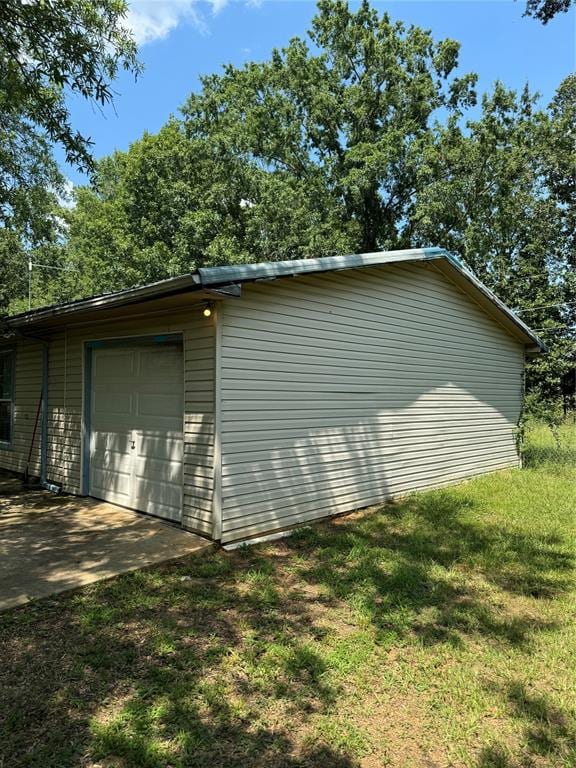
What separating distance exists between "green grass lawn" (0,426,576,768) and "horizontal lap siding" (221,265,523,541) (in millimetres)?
925

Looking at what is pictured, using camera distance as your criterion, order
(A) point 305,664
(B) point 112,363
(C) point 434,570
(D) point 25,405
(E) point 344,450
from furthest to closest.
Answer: (D) point 25,405, (B) point 112,363, (E) point 344,450, (C) point 434,570, (A) point 305,664

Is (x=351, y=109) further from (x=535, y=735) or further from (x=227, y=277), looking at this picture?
(x=535, y=735)

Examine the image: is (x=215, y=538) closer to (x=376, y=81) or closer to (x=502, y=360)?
(x=502, y=360)

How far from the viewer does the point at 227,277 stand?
471 cm

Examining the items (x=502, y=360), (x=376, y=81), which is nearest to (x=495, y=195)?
(x=376, y=81)

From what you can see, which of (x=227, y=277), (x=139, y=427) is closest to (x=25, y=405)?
(x=139, y=427)

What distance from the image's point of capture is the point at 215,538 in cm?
521

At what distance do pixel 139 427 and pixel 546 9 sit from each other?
635 cm

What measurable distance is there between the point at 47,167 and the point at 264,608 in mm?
10295

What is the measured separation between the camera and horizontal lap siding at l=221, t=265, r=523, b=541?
5.52 m

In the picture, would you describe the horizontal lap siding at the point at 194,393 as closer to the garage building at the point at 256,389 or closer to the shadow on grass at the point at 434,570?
the garage building at the point at 256,389

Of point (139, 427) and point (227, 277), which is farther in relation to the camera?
point (139, 427)

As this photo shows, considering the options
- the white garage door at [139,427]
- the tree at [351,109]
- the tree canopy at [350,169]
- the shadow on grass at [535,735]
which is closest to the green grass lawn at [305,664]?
the shadow on grass at [535,735]

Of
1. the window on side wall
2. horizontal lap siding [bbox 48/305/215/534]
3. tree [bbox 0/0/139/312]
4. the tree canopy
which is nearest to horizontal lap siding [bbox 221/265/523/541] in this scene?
horizontal lap siding [bbox 48/305/215/534]
